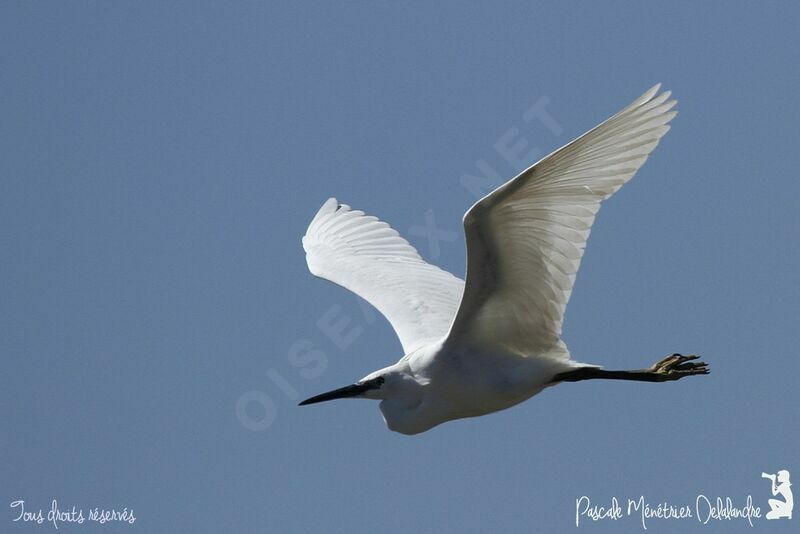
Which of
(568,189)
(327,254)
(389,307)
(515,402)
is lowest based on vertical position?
(515,402)

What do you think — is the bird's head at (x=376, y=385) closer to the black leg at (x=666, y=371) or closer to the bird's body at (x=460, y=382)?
the bird's body at (x=460, y=382)

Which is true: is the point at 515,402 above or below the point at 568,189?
below

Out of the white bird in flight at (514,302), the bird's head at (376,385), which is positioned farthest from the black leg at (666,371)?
the bird's head at (376,385)

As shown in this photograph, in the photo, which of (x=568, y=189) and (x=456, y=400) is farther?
(x=456, y=400)

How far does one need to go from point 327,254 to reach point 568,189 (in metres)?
5.34

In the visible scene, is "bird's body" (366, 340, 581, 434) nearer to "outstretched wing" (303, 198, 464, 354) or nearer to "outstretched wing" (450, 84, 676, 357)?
"outstretched wing" (450, 84, 676, 357)

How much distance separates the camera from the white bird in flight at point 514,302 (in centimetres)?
805

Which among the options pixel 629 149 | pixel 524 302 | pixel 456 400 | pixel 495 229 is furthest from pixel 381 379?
pixel 629 149

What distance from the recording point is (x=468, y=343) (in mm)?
9367

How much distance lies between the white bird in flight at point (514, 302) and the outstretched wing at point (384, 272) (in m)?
0.03

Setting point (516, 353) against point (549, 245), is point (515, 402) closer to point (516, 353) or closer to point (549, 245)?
point (516, 353)

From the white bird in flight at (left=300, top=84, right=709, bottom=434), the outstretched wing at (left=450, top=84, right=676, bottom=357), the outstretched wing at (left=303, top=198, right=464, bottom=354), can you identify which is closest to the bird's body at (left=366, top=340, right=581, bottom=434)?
the white bird in flight at (left=300, top=84, right=709, bottom=434)

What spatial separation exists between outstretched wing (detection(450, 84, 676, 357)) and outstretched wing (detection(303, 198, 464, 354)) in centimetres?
179

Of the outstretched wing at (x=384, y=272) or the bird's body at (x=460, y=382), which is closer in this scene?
the bird's body at (x=460, y=382)
